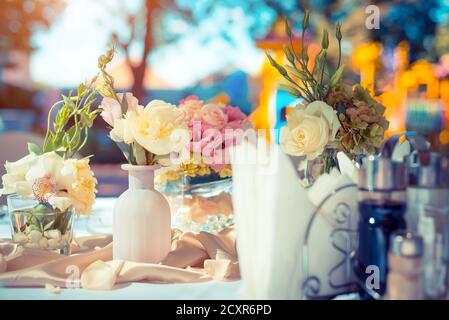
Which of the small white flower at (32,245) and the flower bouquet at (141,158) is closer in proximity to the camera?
the flower bouquet at (141,158)

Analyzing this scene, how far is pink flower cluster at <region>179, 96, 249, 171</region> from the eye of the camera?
42.2 inches

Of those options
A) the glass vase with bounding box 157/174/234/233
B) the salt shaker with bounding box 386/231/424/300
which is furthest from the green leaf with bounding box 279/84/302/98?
the salt shaker with bounding box 386/231/424/300

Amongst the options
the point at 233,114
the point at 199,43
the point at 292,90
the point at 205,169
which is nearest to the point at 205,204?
the point at 205,169

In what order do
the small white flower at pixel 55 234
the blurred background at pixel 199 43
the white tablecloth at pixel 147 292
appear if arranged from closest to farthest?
1. the white tablecloth at pixel 147 292
2. the small white flower at pixel 55 234
3. the blurred background at pixel 199 43

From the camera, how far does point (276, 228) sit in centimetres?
68

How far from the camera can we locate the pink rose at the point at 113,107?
943 millimetres

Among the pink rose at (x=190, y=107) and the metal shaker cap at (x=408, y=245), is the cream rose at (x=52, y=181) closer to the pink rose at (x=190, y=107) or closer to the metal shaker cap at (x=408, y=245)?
the pink rose at (x=190, y=107)

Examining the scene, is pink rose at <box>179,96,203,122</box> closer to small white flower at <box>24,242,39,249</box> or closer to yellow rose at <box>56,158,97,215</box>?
yellow rose at <box>56,158,97,215</box>

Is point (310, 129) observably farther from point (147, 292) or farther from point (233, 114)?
point (147, 292)

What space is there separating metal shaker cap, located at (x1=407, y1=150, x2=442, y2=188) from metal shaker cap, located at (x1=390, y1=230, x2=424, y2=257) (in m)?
0.06

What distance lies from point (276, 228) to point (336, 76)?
40 centimetres

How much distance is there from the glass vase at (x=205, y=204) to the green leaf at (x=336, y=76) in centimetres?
27

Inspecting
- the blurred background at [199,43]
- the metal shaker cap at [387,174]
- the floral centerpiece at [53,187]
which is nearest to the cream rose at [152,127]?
the floral centerpiece at [53,187]
